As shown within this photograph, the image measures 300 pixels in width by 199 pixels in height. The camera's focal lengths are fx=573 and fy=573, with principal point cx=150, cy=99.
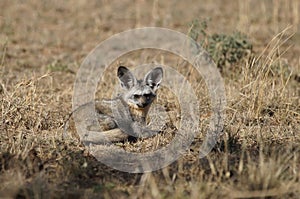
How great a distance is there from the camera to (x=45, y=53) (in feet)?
36.8

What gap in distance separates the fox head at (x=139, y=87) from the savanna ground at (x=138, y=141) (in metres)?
0.61

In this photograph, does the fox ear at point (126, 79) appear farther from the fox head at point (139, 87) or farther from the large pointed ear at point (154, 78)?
the large pointed ear at point (154, 78)

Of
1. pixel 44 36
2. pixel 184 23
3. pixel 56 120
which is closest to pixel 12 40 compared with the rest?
pixel 44 36

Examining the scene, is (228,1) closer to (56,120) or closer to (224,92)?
(224,92)

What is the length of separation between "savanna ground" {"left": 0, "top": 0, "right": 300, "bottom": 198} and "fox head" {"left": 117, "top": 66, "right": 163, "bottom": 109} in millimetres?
612

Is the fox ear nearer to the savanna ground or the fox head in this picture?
the fox head

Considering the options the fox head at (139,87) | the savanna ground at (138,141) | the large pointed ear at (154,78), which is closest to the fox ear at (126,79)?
the fox head at (139,87)

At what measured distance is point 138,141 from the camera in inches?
259

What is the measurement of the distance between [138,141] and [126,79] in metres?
0.95

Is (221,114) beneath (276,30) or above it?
beneath

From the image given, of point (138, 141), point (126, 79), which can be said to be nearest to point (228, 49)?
point (126, 79)

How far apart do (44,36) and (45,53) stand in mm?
1197

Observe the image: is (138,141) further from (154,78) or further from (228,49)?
(228,49)

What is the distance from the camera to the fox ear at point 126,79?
710cm
